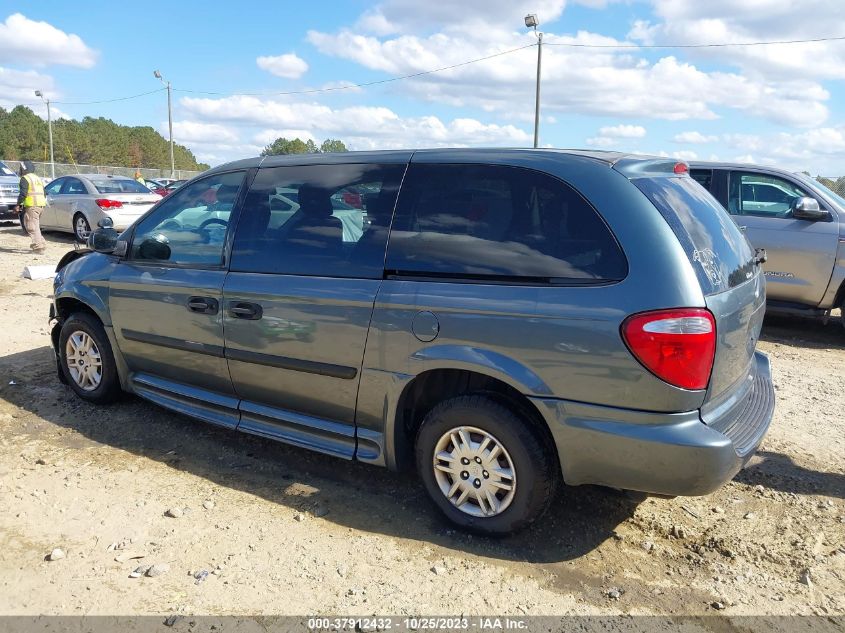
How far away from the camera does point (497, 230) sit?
3.27 metres

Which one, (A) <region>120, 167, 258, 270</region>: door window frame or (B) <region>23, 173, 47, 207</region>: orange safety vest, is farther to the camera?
(B) <region>23, 173, 47, 207</region>: orange safety vest

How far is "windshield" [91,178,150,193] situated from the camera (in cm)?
1503

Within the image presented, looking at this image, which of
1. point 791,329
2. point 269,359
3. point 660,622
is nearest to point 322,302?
point 269,359

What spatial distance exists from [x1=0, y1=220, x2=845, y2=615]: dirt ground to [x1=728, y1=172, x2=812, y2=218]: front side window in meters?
3.81

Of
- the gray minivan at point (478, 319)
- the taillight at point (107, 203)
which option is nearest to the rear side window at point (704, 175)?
the gray minivan at point (478, 319)

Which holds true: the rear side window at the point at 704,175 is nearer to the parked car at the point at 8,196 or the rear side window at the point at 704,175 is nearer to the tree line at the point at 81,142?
the parked car at the point at 8,196

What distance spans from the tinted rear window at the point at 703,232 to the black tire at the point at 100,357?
3.83m

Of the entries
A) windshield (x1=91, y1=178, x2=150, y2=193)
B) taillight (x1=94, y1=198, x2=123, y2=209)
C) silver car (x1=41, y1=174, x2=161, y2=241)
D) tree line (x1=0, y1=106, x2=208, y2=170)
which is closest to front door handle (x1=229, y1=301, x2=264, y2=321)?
silver car (x1=41, y1=174, x2=161, y2=241)

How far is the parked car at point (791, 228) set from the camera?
7.44m

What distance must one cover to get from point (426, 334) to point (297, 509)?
4.12 ft

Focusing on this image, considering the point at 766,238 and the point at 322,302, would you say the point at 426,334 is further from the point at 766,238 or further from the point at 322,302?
the point at 766,238

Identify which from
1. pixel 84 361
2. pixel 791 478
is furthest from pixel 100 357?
pixel 791 478

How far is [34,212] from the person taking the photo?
43.1 feet

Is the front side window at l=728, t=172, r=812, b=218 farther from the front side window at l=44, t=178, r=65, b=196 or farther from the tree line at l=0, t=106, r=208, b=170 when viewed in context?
the tree line at l=0, t=106, r=208, b=170
